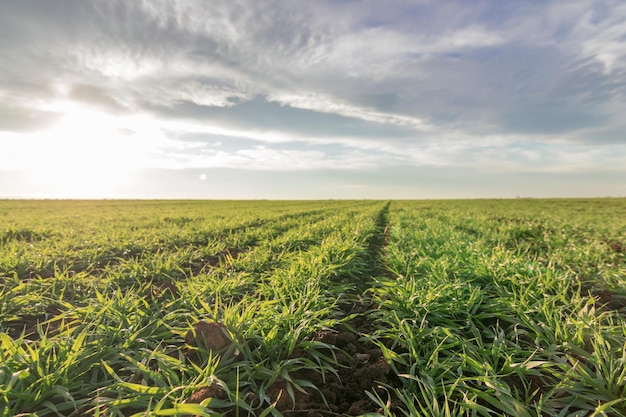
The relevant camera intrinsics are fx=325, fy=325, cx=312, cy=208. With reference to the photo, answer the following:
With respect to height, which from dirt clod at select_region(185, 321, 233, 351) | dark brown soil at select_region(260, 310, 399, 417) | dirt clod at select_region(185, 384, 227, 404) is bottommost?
dark brown soil at select_region(260, 310, 399, 417)

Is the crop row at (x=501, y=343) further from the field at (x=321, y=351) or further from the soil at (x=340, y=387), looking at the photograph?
the soil at (x=340, y=387)

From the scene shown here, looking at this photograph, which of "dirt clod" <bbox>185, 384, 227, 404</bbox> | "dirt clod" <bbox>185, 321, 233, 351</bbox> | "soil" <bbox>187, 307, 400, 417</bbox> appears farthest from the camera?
"dirt clod" <bbox>185, 321, 233, 351</bbox>

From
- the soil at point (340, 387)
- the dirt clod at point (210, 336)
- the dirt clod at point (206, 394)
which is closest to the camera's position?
the dirt clod at point (206, 394)

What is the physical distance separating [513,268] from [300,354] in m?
3.26

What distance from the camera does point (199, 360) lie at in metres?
2.41

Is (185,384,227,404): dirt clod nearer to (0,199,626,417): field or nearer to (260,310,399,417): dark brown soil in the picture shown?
(0,199,626,417): field

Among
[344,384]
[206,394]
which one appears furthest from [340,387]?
[206,394]

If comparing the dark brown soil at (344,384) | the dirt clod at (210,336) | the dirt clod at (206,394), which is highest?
the dirt clod at (210,336)

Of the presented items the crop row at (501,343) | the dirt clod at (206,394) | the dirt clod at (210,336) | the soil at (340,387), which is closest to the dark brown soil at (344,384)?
the soil at (340,387)

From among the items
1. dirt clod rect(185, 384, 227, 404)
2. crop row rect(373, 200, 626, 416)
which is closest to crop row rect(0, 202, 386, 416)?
dirt clod rect(185, 384, 227, 404)

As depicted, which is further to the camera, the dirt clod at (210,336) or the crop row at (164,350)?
the dirt clod at (210,336)

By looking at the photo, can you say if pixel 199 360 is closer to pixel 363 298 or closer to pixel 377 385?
pixel 377 385

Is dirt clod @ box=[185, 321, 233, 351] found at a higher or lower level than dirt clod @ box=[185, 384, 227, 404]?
higher

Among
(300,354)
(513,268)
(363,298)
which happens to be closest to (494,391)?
(300,354)
